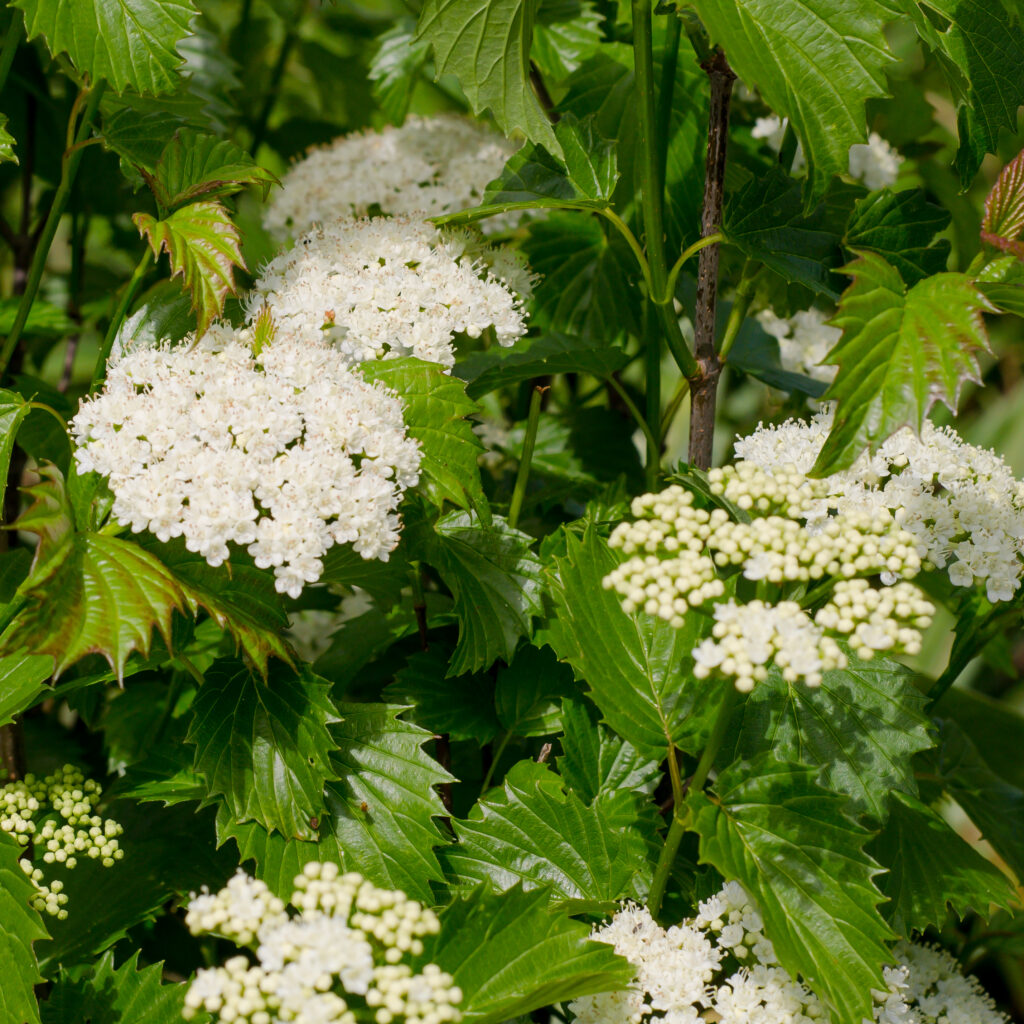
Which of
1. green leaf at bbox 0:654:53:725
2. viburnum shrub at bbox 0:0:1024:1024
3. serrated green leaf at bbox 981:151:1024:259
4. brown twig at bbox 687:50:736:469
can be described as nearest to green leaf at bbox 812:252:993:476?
viburnum shrub at bbox 0:0:1024:1024

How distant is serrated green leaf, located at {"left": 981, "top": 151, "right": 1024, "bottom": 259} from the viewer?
118 cm

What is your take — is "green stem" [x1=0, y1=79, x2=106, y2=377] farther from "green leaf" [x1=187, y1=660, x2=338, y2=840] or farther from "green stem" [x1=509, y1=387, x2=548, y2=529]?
"green stem" [x1=509, y1=387, x2=548, y2=529]

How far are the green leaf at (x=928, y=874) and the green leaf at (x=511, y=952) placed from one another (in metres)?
0.43

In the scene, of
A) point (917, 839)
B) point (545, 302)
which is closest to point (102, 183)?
point (545, 302)

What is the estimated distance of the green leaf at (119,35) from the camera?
1335mm

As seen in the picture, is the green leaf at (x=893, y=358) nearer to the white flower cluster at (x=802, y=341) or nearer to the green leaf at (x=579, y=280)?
the green leaf at (x=579, y=280)

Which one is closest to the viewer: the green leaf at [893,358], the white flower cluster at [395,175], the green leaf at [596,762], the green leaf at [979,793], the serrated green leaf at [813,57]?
the green leaf at [893,358]

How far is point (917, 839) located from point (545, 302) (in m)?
0.96

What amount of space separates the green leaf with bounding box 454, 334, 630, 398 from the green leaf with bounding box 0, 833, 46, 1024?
0.76 metres

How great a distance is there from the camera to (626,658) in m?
1.28

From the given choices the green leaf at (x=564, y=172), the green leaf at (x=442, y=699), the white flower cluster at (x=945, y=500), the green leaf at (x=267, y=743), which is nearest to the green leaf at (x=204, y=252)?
the green leaf at (x=564, y=172)

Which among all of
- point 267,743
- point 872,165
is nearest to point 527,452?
point 267,743

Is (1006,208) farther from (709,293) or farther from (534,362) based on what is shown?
(534,362)

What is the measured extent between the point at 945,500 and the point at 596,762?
0.52 metres
